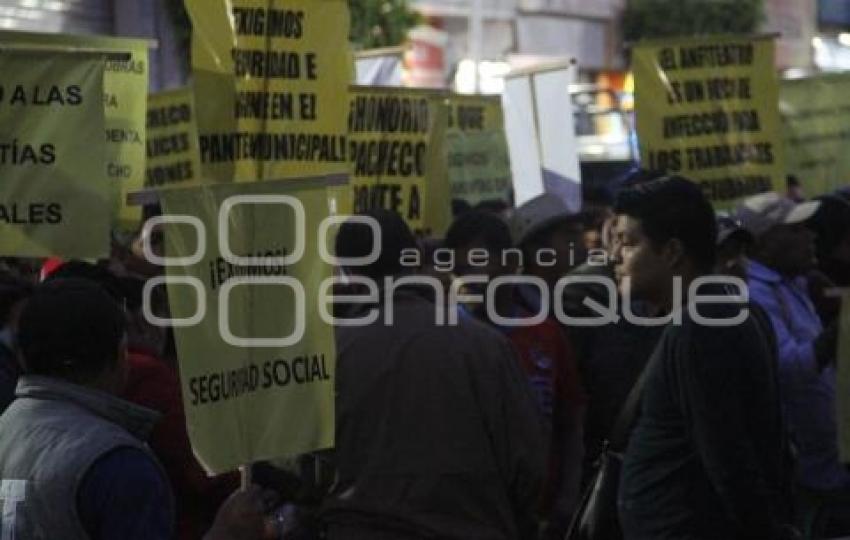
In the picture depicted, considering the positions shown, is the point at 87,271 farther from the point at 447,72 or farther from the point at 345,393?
the point at 447,72

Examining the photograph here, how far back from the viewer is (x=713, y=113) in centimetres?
1131

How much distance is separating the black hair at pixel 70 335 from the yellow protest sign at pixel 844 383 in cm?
252

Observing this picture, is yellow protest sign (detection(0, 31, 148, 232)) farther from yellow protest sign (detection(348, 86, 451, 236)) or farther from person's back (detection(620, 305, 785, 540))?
person's back (detection(620, 305, 785, 540))

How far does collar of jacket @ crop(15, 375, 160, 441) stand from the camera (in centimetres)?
448

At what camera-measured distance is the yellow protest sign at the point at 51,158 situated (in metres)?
7.26

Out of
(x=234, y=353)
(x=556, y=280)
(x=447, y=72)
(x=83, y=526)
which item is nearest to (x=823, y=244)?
(x=556, y=280)

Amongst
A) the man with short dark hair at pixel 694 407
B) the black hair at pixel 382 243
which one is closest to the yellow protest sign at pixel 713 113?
the black hair at pixel 382 243

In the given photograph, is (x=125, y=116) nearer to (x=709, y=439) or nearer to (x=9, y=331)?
(x=9, y=331)

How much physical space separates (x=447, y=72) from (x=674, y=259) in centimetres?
3074

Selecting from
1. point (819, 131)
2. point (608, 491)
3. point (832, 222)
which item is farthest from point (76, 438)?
point (819, 131)

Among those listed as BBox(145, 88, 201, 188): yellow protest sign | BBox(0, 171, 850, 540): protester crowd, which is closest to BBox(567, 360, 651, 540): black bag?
BBox(0, 171, 850, 540): protester crowd

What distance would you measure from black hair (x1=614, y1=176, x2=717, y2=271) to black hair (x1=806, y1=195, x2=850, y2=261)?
370 cm

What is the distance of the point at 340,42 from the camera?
884cm

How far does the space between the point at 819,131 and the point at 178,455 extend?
6531mm
